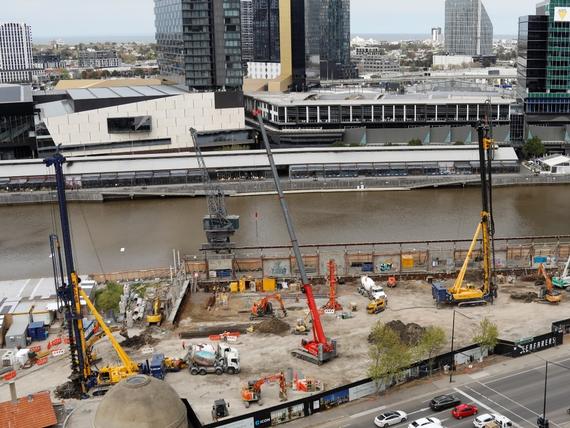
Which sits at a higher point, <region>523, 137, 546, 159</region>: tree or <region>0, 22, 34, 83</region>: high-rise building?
<region>0, 22, 34, 83</region>: high-rise building

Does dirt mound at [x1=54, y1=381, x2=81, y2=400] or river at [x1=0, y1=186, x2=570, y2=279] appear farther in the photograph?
river at [x1=0, y1=186, x2=570, y2=279]

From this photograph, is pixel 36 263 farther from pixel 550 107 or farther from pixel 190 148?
pixel 550 107

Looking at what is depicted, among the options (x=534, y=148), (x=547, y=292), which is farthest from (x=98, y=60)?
(x=547, y=292)

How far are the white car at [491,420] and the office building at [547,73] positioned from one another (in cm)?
1945

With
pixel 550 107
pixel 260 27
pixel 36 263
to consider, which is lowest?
pixel 36 263

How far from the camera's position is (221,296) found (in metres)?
12.9

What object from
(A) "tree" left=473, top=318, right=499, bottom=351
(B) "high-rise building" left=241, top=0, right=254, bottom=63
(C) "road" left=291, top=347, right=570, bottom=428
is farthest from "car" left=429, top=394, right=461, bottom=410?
(B) "high-rise building" left=241, top=0, right=254, bottom=63

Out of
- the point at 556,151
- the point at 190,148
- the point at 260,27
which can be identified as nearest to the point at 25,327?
the point at 190,148

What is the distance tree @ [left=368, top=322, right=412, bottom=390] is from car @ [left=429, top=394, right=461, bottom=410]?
23.3 inches

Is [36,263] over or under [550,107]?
under

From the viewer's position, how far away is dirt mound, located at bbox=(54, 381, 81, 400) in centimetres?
938

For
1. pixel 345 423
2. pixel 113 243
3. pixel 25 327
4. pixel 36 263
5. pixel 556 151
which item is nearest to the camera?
pixel 345 423

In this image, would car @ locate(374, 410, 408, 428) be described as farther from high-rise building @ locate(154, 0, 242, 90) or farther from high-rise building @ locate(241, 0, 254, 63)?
high-rise building @ locate(241, 0, 254, 63)

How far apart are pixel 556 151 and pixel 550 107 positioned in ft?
4.87
